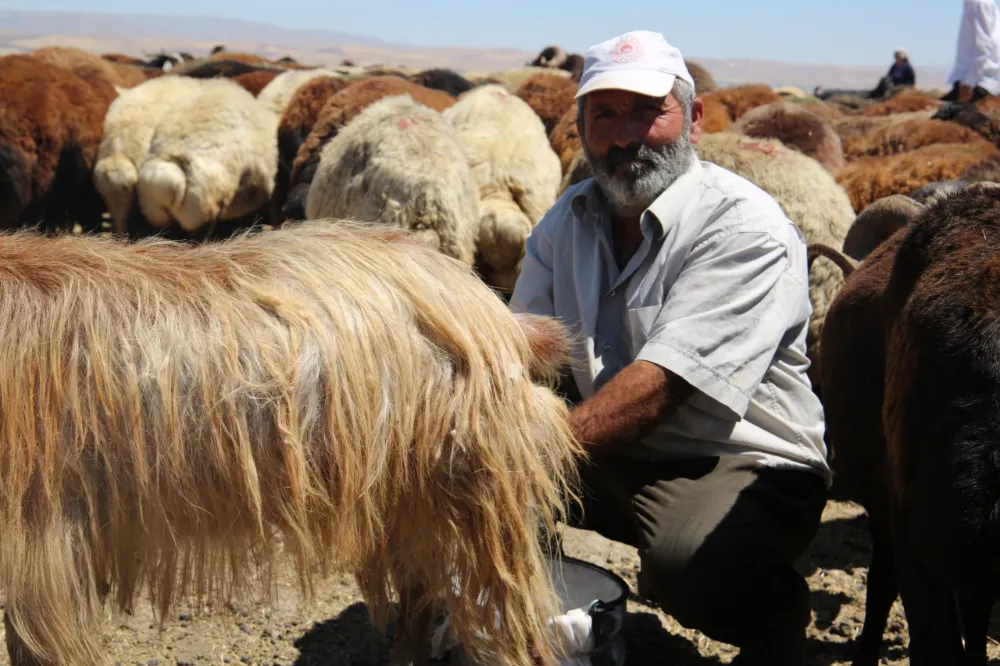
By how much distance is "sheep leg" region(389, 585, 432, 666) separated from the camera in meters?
2.51

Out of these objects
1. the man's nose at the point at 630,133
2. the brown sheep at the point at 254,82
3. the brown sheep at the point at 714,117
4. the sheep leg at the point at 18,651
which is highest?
the man's nose at the point at 630,133

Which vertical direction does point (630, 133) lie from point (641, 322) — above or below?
above

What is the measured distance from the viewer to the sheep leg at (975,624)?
252 cm

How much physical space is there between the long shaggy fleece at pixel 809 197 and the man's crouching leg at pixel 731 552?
2.32 meters

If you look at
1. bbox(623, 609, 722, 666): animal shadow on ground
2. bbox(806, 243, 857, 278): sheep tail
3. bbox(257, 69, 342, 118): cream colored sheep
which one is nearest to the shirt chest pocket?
bbox(623, 609, 722, 666): animal shadow on ground

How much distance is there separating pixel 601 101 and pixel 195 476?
182 cm

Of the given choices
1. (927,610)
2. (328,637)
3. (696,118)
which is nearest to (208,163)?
(328,637)

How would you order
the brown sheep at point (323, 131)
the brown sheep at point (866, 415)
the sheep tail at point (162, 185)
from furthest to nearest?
the sheep tail at point (162, 185), the brown sheep at point (323, 131), the brown sheep at point (866, 415)

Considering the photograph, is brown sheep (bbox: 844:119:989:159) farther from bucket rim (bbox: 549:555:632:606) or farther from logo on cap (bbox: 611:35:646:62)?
bucket rim (bbox: 549:555:632:606)

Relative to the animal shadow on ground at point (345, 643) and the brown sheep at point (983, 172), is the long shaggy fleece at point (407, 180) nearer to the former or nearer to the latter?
the animal shadow on ground at point (345, 643)

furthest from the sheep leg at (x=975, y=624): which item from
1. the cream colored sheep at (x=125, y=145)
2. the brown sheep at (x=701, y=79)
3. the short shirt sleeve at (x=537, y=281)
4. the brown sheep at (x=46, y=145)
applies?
the brown sheep at (x=701, y=79)

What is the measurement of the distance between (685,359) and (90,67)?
1322 cm

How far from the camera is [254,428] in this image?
6.22 feet

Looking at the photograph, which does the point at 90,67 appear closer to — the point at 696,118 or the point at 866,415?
the point at 696,118
